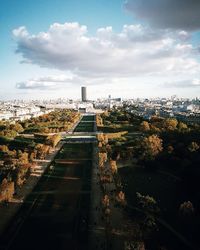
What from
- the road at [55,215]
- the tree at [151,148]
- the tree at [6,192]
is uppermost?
the tree at [151,148]

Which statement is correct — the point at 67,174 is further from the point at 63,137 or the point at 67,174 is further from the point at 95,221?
the point at 63,137

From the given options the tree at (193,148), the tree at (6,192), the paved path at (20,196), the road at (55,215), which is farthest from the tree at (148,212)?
the tree at (193,148)

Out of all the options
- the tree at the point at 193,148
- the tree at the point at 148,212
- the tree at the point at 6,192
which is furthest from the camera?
the tree at the point at 193,148

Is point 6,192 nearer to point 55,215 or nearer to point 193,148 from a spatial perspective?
point 55,215

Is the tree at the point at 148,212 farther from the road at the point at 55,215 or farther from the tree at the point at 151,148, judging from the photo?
the tree at the point at 151,148

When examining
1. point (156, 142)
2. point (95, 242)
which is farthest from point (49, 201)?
point (156, 142)

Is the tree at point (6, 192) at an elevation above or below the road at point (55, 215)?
above

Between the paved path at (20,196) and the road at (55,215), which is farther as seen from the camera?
the paved path at (20,196)

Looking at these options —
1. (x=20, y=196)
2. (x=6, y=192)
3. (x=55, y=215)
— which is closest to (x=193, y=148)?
(x=55, y=215)

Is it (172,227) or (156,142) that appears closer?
(172,227)

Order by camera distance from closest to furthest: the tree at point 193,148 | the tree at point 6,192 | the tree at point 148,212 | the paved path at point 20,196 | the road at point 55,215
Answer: the road at point 55,215
the tree at point 148,212
the paved path at point 20,196
the tree at point 6,192
the tree at point 193,148

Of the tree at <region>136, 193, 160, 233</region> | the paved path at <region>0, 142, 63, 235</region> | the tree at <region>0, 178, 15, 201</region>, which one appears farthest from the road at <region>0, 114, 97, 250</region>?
the tree at <region>136, 193, 160, 233</region>
